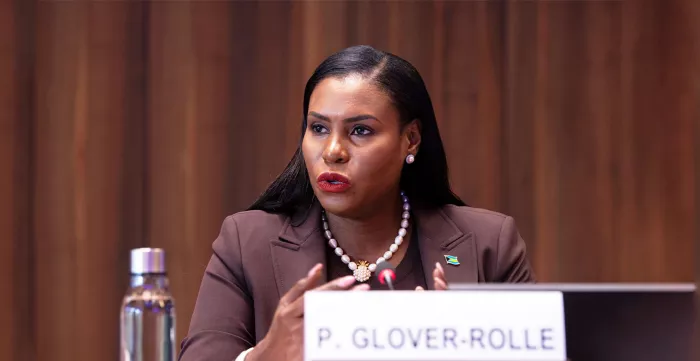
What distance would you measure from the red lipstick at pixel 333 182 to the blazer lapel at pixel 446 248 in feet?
0.87

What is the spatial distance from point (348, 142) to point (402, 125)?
180 mm

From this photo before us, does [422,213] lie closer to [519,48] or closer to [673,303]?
[673,303]

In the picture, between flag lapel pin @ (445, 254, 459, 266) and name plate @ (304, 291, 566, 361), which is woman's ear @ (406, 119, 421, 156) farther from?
name plate @ (304, 291, 566, 361)

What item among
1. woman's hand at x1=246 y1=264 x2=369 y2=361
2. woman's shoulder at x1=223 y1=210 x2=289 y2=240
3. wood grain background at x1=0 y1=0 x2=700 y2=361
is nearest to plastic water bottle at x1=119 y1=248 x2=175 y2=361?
woman's hand at x1=246 y1=264 x2=369 y2=361

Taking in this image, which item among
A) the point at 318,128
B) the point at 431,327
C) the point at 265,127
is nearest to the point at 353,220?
the point at 318,128

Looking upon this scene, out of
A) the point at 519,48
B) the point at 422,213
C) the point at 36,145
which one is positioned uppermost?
the point at 519,48

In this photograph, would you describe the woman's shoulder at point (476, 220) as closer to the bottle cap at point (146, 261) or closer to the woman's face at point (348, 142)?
the woman's face at point (348, 142)

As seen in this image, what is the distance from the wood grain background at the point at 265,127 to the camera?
2.98 m

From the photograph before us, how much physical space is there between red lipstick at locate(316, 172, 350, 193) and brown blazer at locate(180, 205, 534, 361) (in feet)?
0.60

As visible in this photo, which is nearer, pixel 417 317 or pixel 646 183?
pixel 417 317

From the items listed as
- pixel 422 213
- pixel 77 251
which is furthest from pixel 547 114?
pixel 77 251

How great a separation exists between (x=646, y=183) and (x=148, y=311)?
2363mm

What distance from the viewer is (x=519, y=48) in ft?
10.4

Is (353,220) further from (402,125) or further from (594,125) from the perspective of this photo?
(594,125)
